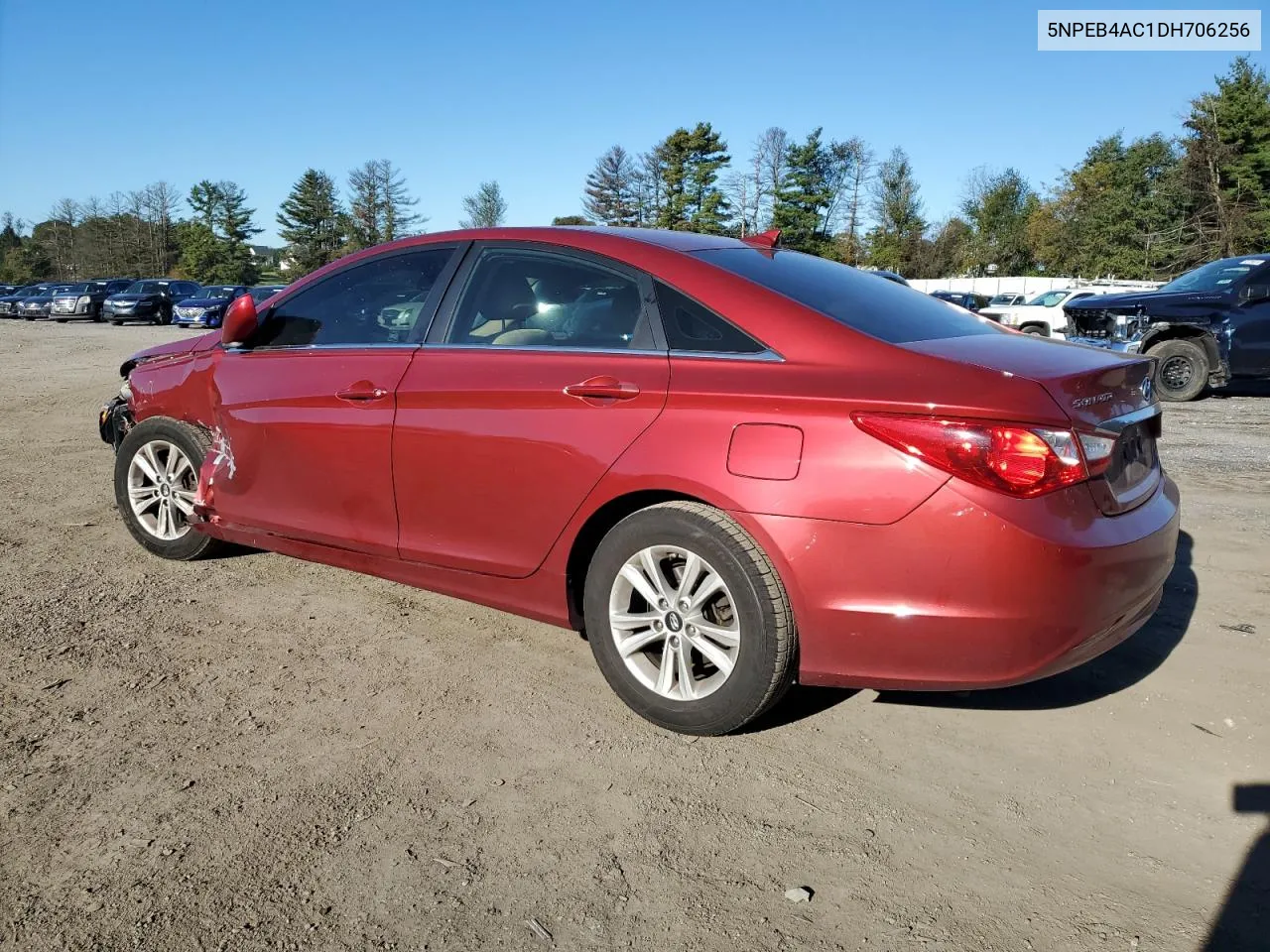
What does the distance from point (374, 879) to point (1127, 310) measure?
11.9 m

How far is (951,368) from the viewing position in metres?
2.65

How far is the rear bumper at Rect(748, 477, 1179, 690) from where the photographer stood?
8.12 ft

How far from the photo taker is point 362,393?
369 cm

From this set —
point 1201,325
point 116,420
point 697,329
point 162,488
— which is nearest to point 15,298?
point 116,420

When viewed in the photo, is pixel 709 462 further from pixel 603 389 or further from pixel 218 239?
pixel 218 239

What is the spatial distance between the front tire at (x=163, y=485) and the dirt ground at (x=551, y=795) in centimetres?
54

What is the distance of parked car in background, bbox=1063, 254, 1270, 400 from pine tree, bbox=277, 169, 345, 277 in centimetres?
7867

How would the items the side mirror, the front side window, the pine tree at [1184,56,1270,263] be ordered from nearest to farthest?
the side mirror
the front side window
the pine tree at [1184,56,1270,263]

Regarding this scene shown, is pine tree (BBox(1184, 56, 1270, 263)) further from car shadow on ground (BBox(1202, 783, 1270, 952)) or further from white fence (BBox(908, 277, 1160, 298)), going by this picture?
car shadow on ground (BBox(1202, 783, 1270, 952))

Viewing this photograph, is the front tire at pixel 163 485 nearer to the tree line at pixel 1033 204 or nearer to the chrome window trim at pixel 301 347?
the chrome window trim at pixel 301 347

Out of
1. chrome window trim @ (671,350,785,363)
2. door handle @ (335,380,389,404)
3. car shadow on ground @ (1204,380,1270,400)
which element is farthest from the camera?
car shadow on ground @ (1204,380,1270,400)

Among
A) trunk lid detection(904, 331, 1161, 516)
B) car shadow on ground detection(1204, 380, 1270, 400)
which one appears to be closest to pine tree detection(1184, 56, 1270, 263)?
car shadow on ground detection(1204, 380, 1270, 400)

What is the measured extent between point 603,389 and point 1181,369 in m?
10.9

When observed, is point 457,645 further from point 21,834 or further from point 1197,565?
point 1197,565
